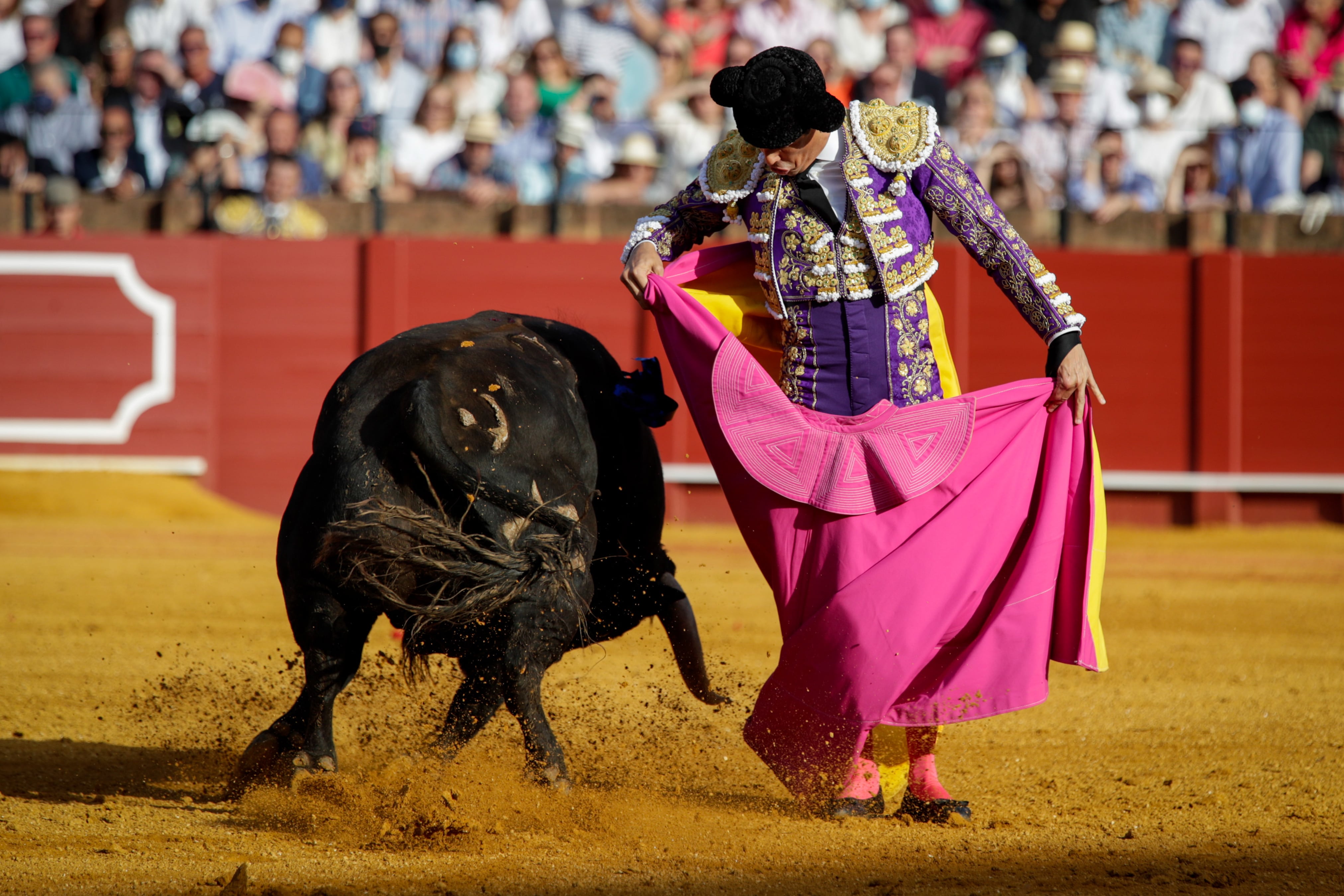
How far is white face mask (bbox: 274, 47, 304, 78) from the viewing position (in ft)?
25.1

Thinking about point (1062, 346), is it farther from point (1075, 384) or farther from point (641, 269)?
point (641, 269)

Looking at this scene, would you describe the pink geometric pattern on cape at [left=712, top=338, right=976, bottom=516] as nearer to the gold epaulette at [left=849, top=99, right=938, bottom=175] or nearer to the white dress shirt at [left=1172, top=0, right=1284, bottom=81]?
the gold epaulette at [left=849, top=99, right=938, bottom=175]

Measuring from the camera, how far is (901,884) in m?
2.00

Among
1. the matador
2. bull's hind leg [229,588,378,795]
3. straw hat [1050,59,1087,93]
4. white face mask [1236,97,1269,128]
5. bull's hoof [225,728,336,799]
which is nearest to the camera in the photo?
bull's hind leg [229,588,378,795]

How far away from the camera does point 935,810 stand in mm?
2404

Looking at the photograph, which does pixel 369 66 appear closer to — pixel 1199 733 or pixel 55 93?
pixel 55 93

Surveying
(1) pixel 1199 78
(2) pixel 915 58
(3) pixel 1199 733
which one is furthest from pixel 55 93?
(3) pixel 1199 733

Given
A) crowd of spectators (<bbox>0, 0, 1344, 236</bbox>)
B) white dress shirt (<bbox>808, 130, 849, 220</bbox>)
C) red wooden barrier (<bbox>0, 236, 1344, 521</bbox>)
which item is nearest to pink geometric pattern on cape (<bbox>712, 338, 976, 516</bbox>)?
Result: white dress shirt (<bbox>808, 130, 849, 220</bbox>)

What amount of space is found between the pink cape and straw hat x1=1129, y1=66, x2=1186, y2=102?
18.4 ft

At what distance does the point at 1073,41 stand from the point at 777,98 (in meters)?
5.81

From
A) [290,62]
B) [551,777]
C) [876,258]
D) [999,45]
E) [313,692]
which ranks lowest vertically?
[551,777]

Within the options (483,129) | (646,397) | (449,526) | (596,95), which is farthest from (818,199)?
(596,95)

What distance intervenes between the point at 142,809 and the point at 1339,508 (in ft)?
22.6

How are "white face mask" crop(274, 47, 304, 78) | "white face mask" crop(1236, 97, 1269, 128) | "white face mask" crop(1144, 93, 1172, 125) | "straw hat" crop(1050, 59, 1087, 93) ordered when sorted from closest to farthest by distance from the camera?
"straw hat" crop(1050, 59, 1087, 93) < "white face mask" crop(1144, 93, 1172, 125) < "white face mask" crop(1236, 97, 1269, 128) < "white face mask" crop(274, 47, 304, 78)
